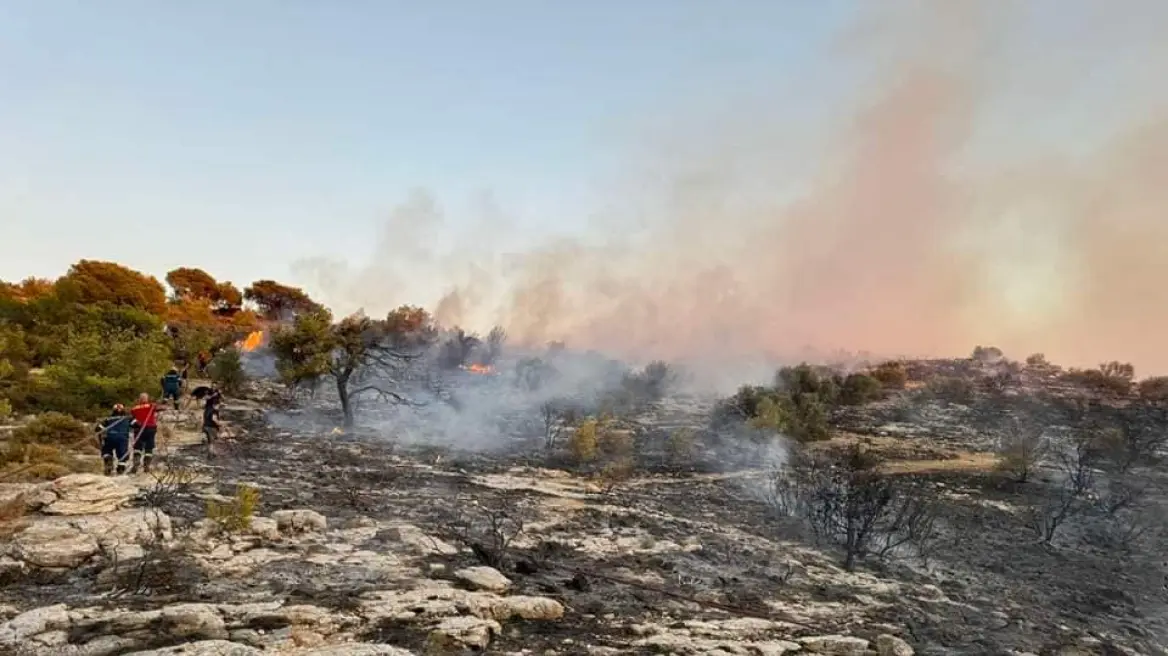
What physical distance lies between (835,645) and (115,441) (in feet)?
39.6

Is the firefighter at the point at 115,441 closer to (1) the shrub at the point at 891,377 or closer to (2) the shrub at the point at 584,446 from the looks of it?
(2) the shrub at the point at 584,446

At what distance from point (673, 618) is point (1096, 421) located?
24133 millimetres

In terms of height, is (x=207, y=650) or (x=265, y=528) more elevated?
(x=265, y=528)

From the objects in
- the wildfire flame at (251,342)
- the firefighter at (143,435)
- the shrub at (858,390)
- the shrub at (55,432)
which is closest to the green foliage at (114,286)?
the wildfire flame at (251,342)

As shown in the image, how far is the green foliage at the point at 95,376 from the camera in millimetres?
15586

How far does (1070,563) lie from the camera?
37.1 ft

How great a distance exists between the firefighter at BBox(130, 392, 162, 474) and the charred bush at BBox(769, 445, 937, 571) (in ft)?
40.6

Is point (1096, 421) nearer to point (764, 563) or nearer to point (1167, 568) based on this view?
point (1167, 568)

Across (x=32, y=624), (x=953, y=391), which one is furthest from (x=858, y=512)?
(x=953, y=391)

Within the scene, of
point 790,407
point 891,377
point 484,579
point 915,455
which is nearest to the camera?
point 484,579

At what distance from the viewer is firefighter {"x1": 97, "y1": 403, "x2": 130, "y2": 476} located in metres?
11.2

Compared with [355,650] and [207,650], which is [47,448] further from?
[355,650]

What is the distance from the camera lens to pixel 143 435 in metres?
12.0

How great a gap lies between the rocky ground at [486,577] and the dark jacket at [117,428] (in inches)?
41.0
